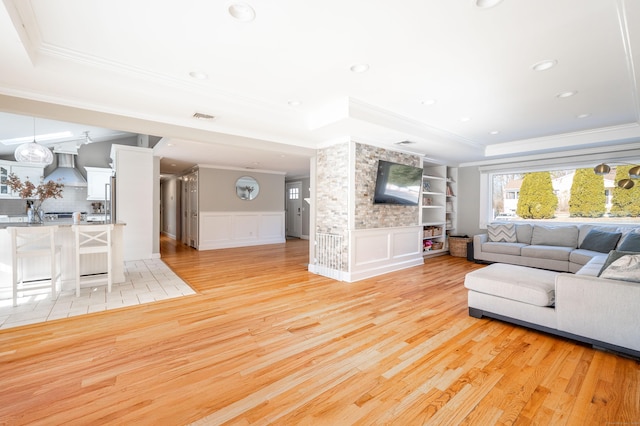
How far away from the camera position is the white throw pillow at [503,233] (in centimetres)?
591

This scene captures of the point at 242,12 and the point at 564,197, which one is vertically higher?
the point at 242,12

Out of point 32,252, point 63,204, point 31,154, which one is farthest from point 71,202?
point 32,252

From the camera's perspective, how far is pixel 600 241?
187 inches

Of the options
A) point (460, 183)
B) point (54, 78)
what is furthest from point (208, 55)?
point (460, 183)

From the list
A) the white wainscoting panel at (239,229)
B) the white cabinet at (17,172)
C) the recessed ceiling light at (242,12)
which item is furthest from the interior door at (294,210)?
the recessed ceiling light at (242,12)

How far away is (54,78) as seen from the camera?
2.62 meters

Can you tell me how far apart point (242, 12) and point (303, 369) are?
252 centimetres

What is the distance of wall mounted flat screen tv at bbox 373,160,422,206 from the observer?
489cm

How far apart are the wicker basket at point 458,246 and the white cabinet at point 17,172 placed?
10.5 meters

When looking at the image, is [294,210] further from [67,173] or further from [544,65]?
[544,65]

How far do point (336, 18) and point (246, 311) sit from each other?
2.90m

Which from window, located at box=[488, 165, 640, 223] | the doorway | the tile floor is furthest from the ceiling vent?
window, located at box=[488, 165, 640, 223]

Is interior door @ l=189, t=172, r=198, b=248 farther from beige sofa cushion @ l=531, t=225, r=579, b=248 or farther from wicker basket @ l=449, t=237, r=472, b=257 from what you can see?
beige sofa cushion @ l=531, t=225, r=579, b=248

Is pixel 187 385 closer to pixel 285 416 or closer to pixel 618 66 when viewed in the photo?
pixel 285 416
